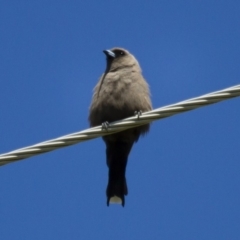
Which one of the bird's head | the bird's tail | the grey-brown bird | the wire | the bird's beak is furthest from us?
the bird's beak

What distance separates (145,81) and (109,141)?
36.4 inches

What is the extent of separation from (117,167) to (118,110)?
0.81m

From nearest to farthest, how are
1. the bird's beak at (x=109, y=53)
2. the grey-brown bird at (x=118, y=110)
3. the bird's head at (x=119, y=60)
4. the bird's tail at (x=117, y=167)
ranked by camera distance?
the grey-brown bird at (x=118, y=110)
the bird's tail at (x=117, y=167)
the bird's head at (x=119, y=60)
the bird's beak at (x=109, y=53)

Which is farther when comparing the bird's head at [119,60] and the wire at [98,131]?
the bird's head at [119,60]

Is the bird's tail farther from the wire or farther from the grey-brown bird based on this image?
the wire

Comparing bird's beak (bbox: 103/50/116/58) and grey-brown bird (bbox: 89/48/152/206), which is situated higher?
bird's beak (bbox: 103/50/116/58)

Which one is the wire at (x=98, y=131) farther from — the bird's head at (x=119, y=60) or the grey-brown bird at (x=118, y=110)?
the bird's head at (x=119, y=60)

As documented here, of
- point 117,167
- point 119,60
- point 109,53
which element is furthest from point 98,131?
point 109,53

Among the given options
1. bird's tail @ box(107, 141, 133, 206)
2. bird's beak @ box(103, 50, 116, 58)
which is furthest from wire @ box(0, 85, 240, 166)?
bird's beak @ box(103, 50, 116, 58)

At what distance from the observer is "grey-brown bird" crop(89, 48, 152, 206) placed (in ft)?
29.9

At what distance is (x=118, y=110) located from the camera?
9.09 meters

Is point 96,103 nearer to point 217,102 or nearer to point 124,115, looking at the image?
point 124,115

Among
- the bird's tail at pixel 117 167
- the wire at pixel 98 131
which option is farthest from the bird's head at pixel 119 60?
the wire at pixel 98 131

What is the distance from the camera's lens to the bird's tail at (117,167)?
9328 millimetres
